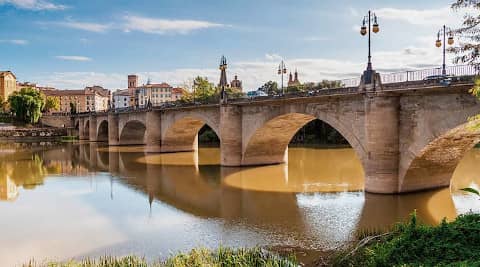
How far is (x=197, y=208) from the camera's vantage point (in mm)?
21078

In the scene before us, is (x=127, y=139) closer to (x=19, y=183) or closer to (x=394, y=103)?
(x=19, y=183)

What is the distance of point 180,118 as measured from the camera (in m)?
46.1

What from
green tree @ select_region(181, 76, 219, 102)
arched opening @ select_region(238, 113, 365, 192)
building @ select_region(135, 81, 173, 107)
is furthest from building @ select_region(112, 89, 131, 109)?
arched opening @ select_region(238, 113, 365, 192)

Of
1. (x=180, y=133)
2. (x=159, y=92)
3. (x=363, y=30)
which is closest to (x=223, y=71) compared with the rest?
(x=180, y=133)

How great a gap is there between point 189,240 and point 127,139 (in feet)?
178

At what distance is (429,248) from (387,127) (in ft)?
39.3

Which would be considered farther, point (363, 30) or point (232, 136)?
point (232, 136)

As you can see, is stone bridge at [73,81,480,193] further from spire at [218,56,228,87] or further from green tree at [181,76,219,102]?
green tree at [181,76,219,102]

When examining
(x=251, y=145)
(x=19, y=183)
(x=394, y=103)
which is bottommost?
(x=19, y=183)

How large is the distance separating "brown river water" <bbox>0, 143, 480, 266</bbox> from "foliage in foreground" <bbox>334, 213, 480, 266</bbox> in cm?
346

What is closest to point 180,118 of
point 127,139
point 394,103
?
point 127,139

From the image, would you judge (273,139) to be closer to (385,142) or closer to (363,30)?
(385,142)

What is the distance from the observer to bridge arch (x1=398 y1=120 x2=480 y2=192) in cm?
1950

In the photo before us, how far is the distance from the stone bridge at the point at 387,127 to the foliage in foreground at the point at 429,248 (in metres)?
3.35
